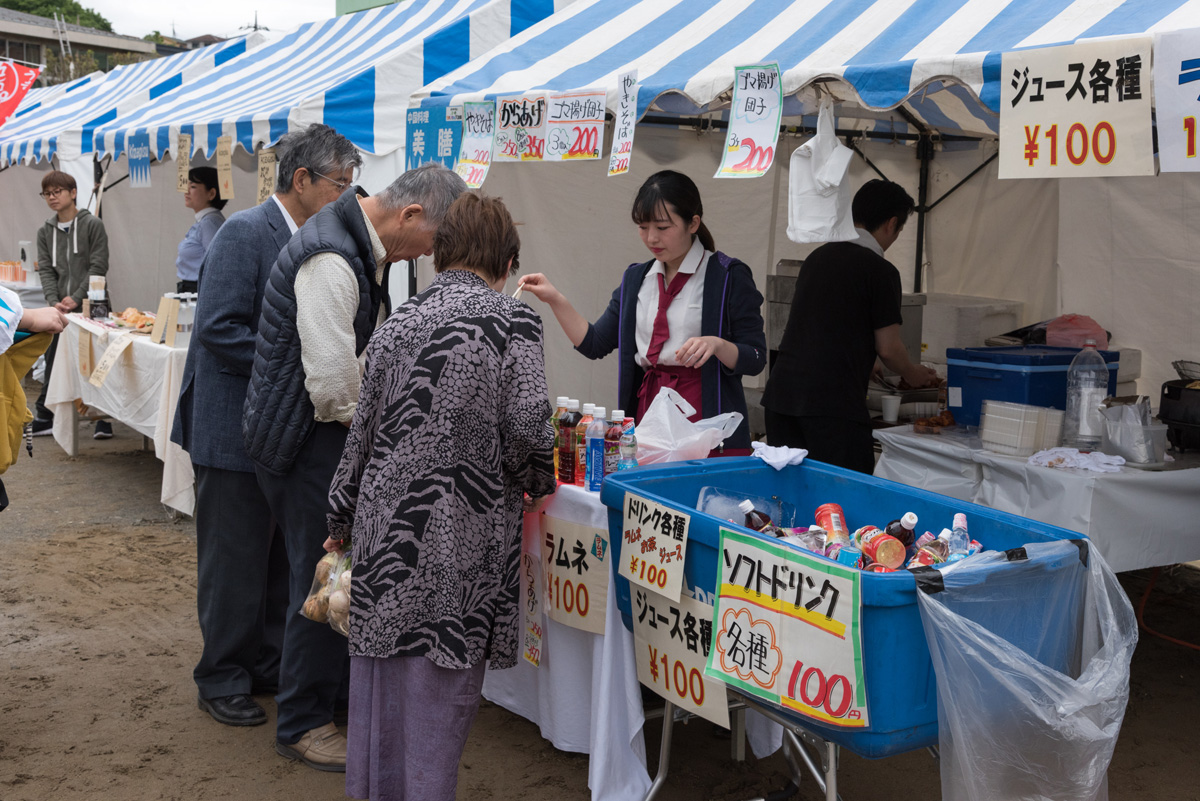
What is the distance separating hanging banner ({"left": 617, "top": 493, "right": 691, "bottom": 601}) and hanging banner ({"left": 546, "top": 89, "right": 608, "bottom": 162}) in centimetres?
168

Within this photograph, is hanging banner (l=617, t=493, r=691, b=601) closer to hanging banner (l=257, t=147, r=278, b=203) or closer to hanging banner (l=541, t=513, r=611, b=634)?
hanging banner (l=541, t=513, r=611, b=634)

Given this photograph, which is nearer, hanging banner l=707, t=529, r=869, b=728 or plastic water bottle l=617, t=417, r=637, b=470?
hanging banner l=707, t=529, r=869, b=728

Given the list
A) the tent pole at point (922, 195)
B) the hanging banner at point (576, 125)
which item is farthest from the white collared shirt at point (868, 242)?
the tent pole at point (922, 195)

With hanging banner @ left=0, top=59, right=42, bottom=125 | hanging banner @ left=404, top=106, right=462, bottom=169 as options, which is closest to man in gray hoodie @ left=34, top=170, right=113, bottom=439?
hanging banner @ left=404, top=106, right=462, bottom=169

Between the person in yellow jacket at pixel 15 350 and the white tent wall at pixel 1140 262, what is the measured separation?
16.1ft

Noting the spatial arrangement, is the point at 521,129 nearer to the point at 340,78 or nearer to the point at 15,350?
the point at 15,350

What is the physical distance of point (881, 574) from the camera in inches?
74.9

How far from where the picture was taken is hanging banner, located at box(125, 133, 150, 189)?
7.46 m

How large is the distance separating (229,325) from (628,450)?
1.22m

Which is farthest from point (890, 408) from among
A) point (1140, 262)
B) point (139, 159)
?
point (139, 159)

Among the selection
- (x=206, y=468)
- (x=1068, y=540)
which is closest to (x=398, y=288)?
(x=206, y=468)

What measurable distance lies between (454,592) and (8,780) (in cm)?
175

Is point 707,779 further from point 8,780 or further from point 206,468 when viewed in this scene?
point 8,780

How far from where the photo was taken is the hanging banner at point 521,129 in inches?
154
